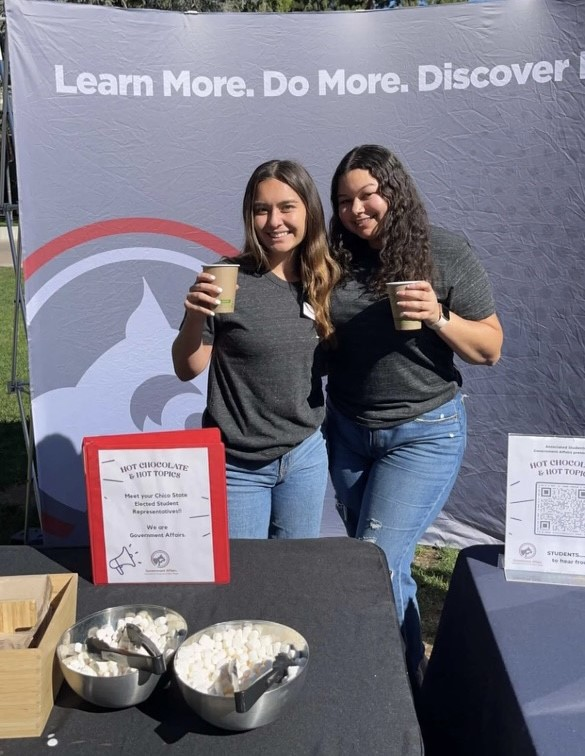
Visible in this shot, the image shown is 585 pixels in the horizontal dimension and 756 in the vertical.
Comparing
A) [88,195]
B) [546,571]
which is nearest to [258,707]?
[546,571]

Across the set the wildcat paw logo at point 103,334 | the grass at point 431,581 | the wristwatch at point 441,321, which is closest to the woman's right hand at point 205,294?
the wristwatch at point 441,321

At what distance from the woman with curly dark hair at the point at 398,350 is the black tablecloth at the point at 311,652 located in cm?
32

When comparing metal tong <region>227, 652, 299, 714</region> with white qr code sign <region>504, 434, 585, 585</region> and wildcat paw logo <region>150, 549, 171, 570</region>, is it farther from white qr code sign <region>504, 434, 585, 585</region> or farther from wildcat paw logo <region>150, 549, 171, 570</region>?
white qr code sign <region>504, 434, 585, 585</region>

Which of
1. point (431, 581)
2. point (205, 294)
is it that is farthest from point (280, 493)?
Answer: point (431, 581)

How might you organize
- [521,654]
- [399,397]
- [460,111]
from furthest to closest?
[460,111] < [399,397] < [521,654]

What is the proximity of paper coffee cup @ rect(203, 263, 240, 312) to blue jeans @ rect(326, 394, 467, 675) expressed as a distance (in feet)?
1.68

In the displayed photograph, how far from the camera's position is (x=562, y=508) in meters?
1.39

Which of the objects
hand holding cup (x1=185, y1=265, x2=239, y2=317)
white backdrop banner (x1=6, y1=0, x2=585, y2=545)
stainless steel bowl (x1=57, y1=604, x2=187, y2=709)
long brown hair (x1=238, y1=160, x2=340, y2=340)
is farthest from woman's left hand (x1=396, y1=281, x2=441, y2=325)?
white backdrop banner (x1=6, y1=0, x2=585, y2=545)

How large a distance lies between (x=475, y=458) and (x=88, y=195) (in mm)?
2050

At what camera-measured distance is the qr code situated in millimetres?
1382

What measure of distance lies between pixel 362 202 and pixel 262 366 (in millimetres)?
488

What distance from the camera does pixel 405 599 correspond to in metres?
1.89

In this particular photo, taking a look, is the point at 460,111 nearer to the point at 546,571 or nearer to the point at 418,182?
the point at 418,182

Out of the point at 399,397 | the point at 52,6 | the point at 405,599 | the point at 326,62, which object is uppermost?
the point at 52,6
